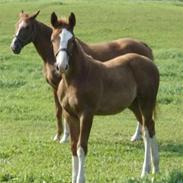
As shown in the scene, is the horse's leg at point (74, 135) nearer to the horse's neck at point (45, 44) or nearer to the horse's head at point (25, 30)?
the horse's neck at point (45, 44)

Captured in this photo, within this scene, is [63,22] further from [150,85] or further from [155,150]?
[155,150]

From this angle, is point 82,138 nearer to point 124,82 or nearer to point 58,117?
point 124,82

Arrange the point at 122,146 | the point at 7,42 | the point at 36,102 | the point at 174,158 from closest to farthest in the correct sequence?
the point at 174,158, the point at 122,146, the point at 36,102, the point at 7,42

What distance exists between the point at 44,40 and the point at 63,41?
13.5 feet

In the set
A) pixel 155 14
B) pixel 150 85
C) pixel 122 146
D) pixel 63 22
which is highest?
pixel 63 22

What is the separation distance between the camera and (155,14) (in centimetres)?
3797

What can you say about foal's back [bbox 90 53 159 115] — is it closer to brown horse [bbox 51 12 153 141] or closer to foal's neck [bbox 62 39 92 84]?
foal's neck [bbox 62 39 92 84]

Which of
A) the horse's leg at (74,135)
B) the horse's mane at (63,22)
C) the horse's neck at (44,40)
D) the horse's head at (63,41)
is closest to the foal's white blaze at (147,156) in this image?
the horse's leg at (74,135)

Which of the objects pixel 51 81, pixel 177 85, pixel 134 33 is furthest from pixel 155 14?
pixel 51 81

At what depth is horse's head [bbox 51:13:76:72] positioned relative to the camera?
7664 mm

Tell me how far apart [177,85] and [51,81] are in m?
6.80

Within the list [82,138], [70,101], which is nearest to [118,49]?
[70,101]

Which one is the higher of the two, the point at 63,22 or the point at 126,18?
the point at 63,22

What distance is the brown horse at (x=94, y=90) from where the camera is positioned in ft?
26.3
